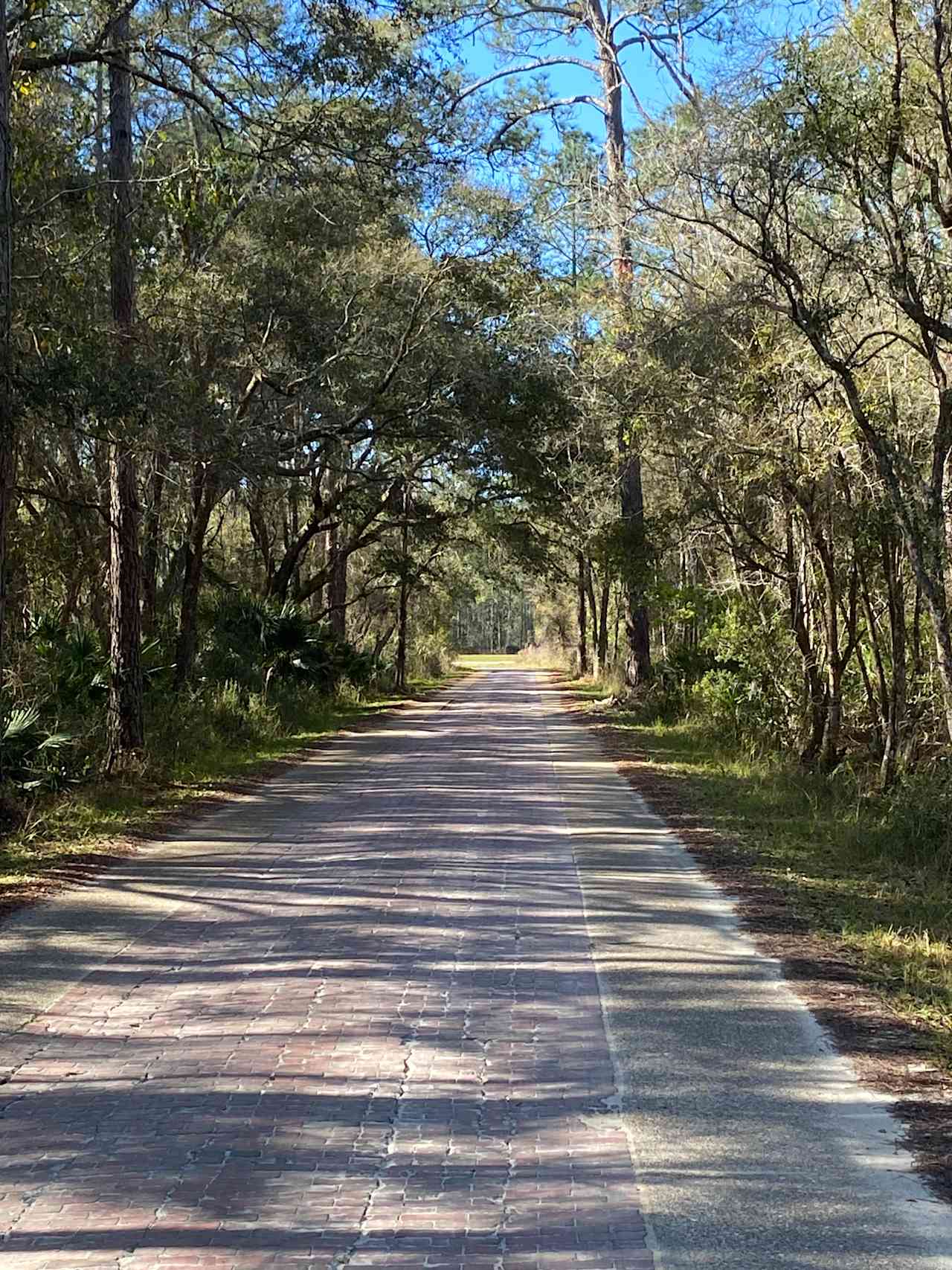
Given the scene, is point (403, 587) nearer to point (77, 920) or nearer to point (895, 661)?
point (895, 661)

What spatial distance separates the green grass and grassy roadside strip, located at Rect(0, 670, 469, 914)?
5368mm

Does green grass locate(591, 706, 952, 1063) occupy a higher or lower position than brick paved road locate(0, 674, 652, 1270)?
lower

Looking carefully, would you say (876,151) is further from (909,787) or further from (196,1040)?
(196,1040)

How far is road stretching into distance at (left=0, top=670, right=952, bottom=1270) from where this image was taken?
151 inches

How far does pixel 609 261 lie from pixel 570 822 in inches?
306

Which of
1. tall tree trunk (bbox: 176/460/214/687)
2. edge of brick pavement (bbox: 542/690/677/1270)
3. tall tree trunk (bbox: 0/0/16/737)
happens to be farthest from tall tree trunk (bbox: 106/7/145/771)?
edge of brick pavement (bbox: 542/690/677/1270)

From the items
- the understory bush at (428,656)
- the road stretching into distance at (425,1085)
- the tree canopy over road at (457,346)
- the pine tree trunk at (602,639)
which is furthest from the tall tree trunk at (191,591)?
the understory bush at (428,656)

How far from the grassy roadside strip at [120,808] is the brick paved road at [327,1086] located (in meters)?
0.66

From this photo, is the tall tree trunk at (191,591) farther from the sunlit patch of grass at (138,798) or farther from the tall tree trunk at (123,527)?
the tall tree trunk at (123,527)

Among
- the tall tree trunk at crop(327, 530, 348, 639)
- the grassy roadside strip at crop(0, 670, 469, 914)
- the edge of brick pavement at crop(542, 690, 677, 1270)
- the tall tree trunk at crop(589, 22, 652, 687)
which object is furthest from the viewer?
the tall tree trunk at crop(327, 530, 348, 639)

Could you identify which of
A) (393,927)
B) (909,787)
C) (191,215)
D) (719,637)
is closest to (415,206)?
(191,215)

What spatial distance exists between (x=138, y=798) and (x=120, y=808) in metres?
0.75

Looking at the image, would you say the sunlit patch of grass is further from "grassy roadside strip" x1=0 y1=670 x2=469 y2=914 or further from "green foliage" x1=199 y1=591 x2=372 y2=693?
"green foliage" x1=199 y1=591 x2=372 y2=693

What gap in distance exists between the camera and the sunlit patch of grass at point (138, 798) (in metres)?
10.2
